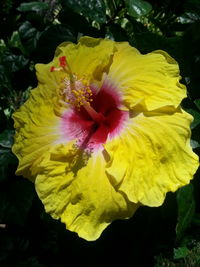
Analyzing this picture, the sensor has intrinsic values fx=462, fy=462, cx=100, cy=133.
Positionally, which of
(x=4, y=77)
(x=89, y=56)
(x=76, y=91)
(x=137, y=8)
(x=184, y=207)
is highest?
(x=137, y=8)

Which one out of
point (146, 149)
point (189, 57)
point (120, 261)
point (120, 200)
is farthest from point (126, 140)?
point (120, 261)

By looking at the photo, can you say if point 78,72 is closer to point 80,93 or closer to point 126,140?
point 80,93

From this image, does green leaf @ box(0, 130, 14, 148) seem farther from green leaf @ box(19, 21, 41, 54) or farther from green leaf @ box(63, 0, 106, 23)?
green leaf @ box(63, 0, 106, 23)

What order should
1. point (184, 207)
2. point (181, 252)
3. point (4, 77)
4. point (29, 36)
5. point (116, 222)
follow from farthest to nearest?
point (4, 77)
point (29, 36)
point (116, 222)
point (181, 252)
point (184, 207)

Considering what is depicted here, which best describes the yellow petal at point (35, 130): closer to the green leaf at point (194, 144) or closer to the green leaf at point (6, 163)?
the green leaf at point (6, 163)

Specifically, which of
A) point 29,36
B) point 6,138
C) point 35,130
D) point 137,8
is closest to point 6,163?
point 6,138

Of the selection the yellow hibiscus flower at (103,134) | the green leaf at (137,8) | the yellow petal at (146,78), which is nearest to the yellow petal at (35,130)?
the yellow hibiscus flower at (103,134)

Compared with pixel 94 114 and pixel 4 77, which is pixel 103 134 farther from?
pixel 4 77
